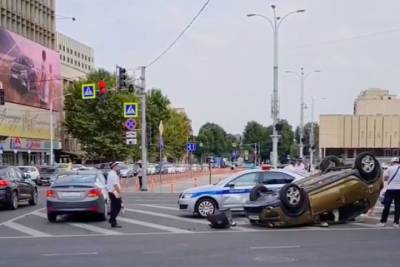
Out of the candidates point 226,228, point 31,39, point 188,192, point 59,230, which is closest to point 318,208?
point 226,228

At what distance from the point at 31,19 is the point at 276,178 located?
65.5m

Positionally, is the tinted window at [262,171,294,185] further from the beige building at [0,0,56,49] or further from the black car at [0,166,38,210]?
the beige building at [0,0,56,49]

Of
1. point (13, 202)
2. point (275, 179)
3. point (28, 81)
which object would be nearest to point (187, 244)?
point (275, 179)

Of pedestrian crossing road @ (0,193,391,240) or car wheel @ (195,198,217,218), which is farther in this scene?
car wheel @ (195,198,217,218)

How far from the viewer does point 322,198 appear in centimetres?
1623

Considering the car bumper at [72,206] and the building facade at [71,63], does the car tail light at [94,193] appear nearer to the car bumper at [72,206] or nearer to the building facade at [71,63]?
the car bumper at [72,206]

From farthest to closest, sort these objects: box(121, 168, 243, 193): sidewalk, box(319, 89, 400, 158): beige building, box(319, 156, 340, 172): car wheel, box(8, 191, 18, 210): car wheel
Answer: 1. box(319, 89, 400, 158): beige building
2. box(121, 168, 243, 193): sidewalk
3. box(8, 191, 18, 210): car wheel
4. box(319, 156, 340, 172): car wheel

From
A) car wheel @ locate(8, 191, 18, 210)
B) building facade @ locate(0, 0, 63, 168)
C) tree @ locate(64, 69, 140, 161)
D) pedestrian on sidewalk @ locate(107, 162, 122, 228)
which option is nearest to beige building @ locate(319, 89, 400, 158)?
tree @ locate(64, 69, 140, 161)

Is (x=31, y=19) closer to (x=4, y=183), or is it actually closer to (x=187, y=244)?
(x=4, y=183)

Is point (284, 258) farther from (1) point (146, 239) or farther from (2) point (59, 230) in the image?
(2) point (59, 230)

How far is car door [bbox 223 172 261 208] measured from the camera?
1898 centimetres

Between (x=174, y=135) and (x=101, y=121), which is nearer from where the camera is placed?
(x=101, y=121)

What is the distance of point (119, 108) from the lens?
246ft

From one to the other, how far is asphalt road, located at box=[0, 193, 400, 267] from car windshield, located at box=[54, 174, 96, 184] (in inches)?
44.5
